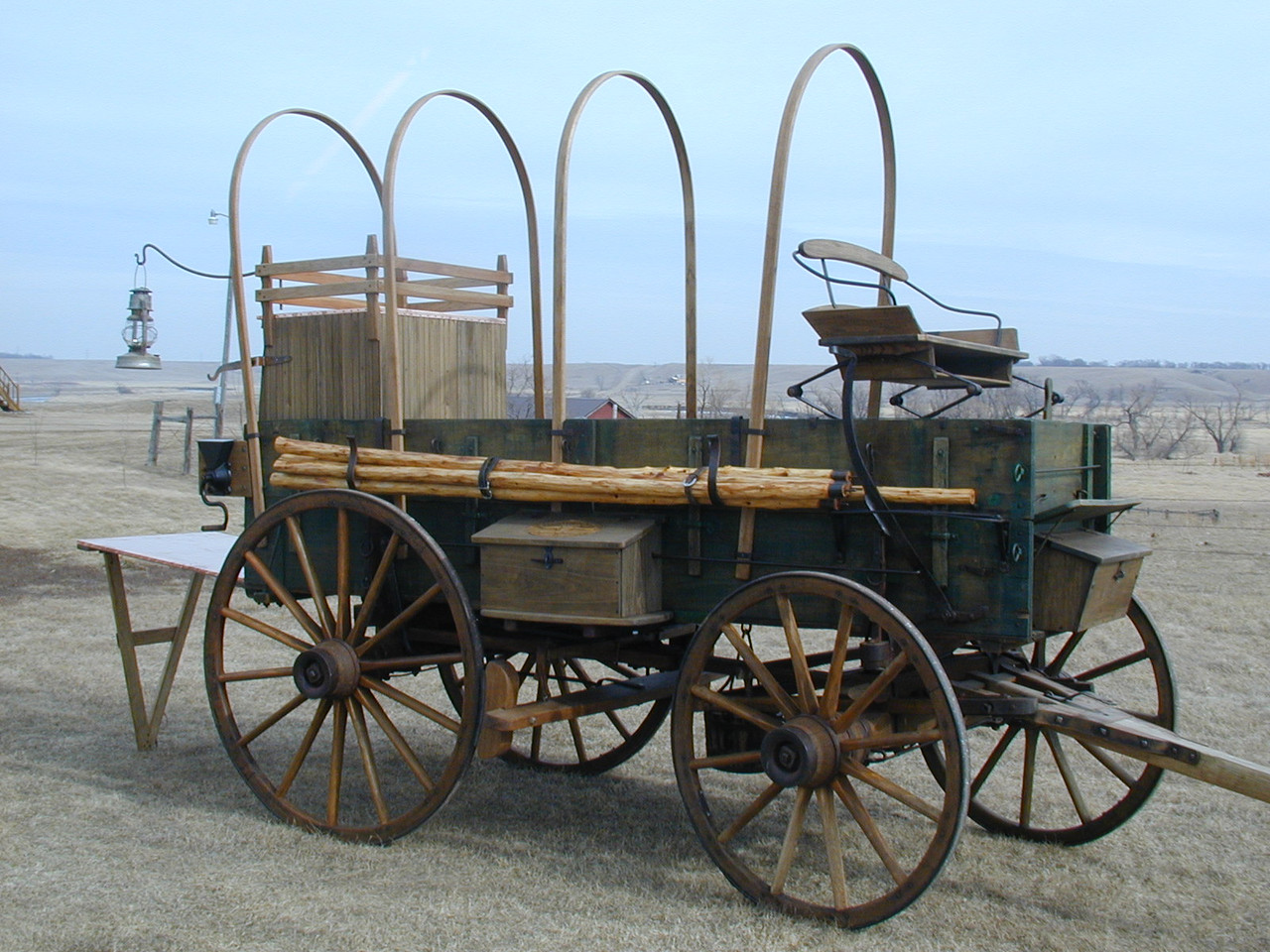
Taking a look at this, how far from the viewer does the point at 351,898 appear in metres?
4.24

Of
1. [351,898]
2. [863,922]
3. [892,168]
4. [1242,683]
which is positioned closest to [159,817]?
[351,898]

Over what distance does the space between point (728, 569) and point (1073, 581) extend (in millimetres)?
1163

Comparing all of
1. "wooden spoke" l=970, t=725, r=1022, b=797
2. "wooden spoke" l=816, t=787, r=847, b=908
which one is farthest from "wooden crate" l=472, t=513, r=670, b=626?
"wooden spoke" l=970, t=725, r=1022, b=797

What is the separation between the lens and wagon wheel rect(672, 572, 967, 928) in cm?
371

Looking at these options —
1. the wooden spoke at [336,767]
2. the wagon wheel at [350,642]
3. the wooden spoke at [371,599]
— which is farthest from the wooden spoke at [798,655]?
the wooden spoke at [336,767]

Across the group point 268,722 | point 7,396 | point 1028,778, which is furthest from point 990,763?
point 7,396

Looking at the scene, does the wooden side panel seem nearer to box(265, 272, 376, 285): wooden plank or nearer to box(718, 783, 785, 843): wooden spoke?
box(718, 783, 785, 843): wooden spoke

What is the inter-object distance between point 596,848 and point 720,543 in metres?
1.39

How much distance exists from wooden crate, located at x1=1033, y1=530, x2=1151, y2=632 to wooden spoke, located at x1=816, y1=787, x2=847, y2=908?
94cm

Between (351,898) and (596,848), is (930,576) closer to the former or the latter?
(596,848)

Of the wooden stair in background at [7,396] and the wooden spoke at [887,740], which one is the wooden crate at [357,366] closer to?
the wooden spoke at [887,740]

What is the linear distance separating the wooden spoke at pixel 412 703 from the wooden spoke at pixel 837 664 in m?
1.37

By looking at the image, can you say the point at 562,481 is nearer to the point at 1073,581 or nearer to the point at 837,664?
the point at 837,664

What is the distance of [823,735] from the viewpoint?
3908mm
